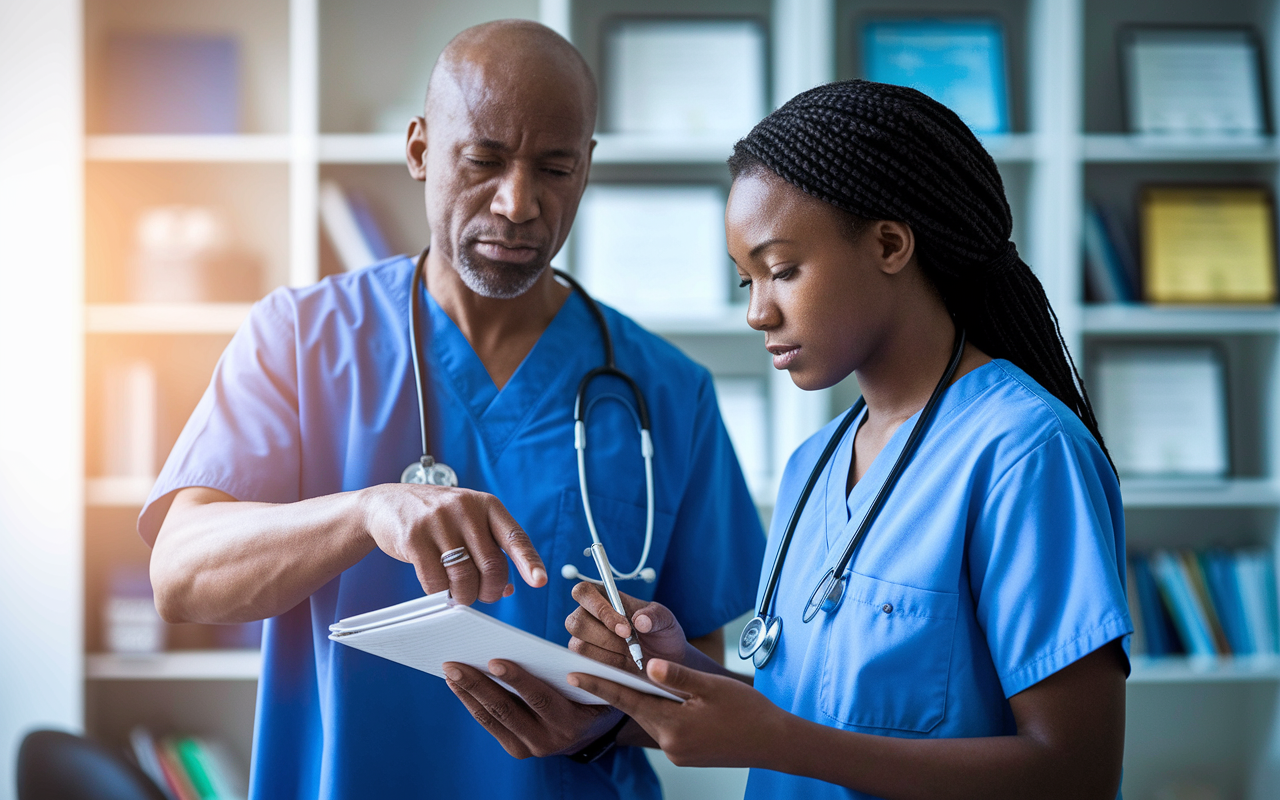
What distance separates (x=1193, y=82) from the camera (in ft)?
6.98

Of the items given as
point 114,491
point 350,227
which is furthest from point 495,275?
point 114,491

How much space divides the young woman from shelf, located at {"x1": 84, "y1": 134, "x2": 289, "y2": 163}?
1.49m

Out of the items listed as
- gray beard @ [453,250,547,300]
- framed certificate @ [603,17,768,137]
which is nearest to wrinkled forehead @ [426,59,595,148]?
gray beard @ [453,250,547,300]

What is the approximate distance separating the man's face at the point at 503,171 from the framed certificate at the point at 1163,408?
65.3 inches

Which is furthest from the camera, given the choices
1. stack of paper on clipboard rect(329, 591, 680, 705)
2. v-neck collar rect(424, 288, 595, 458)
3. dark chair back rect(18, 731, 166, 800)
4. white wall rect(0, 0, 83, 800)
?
white wall rect(0, 0, 83, 800)

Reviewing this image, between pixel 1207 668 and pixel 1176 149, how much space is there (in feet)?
3.96

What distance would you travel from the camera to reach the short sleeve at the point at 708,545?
115 cm

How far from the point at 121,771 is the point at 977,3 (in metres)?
2.35

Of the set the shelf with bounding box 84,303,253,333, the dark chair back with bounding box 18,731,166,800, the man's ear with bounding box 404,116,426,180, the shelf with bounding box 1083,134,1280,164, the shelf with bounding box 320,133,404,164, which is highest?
the shelf with bounding box 320,133,404,164

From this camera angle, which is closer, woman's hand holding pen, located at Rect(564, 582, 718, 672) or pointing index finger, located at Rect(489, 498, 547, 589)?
pointing index finger, located at Rect(489, 498, 547, 589)

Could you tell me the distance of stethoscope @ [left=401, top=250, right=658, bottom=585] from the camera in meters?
1.01

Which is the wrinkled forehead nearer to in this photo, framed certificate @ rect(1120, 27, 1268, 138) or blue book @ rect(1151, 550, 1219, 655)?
framed certificate @ rect(1120, 27, 1268, 138)

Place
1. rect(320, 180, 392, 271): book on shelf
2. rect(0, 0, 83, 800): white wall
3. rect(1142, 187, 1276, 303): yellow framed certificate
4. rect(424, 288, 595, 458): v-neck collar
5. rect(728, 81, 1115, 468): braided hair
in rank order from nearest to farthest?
rect(728, 81, 1115, 468): braided hair → rect(424, 288, 595, 458): v-neck collar → rect(0, 0, 83, 800): white wall → rect(320, 180, 392, 271): book on shelf → rect(1142, 187, 1276, 303): yellow framed certificate

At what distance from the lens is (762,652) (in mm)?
879
